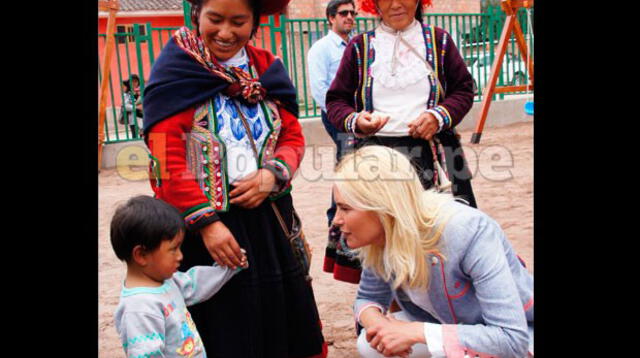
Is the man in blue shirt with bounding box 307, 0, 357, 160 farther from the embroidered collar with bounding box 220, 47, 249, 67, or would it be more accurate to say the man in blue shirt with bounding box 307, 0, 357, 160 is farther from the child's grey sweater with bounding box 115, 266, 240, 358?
the child's grey sweater with bounding box 115, 266, 240, 358

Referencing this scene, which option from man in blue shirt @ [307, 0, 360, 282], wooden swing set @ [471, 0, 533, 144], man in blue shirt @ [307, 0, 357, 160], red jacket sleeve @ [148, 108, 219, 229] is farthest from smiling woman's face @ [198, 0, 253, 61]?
wooden swing set @ [471, 0, 533, 144]

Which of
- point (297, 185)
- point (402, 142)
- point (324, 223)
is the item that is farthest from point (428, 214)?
point (297, 185)

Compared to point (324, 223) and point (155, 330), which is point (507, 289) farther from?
point (324, 223)

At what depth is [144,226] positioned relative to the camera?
213cm

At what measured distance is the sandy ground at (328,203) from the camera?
3666mm

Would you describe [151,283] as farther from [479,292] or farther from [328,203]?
[328,203]

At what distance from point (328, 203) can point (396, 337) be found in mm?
4584

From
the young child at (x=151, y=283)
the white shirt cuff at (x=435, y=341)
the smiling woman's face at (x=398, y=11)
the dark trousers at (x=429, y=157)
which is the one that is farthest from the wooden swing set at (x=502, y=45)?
the young child at (x=151, y=283)

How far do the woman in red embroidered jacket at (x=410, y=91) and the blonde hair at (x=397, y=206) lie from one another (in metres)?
0.72

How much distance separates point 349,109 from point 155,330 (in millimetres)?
1419

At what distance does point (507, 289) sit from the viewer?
2033 mm

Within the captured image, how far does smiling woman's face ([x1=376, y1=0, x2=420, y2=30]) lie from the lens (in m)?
2.94

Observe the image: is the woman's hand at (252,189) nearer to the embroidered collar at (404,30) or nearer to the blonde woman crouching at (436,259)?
the blonde woman crouching at (436,259)

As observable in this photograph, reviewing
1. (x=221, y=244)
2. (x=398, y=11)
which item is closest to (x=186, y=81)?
(x=221, y=244)
